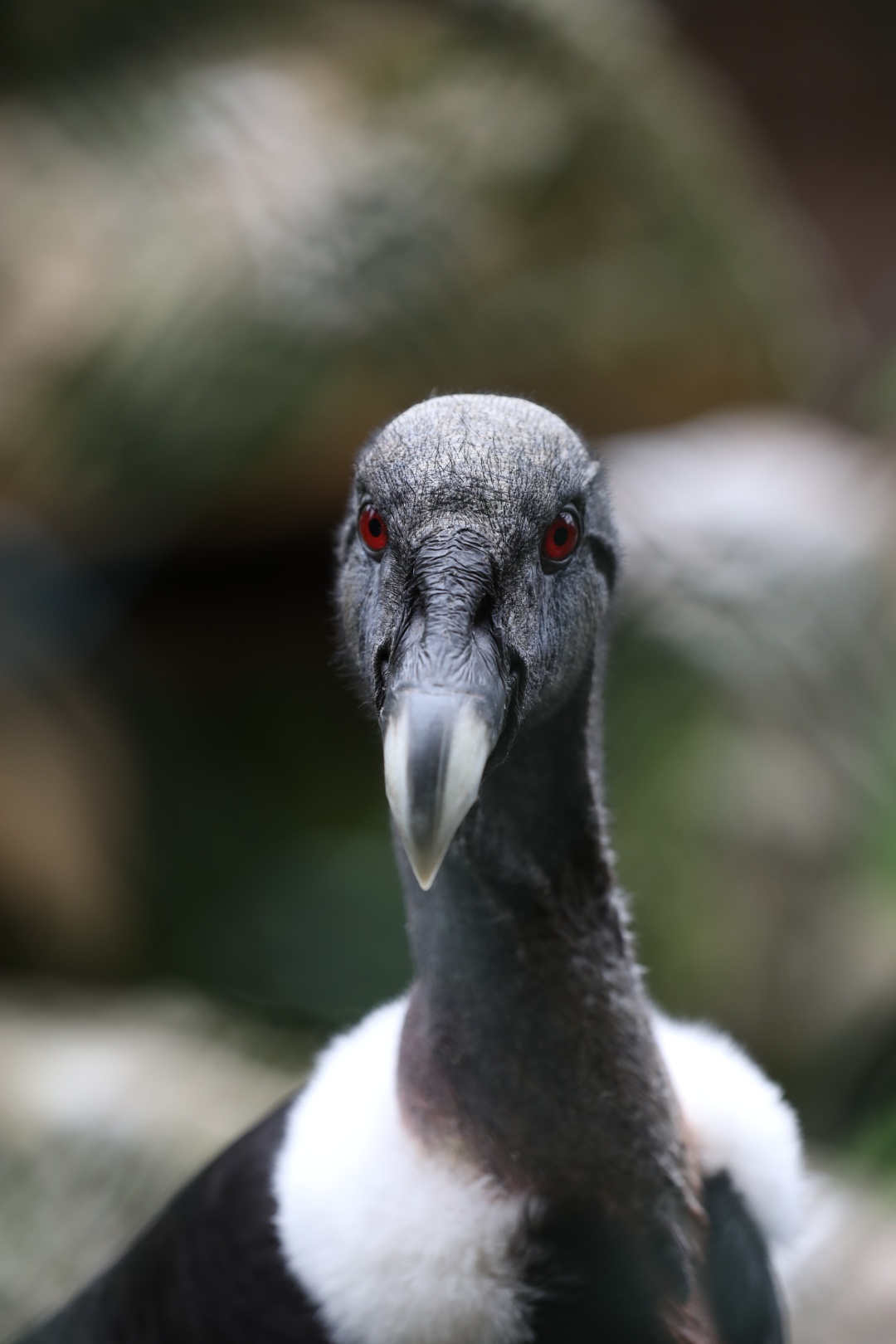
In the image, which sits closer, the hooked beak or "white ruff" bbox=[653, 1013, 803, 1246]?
the hooked beak

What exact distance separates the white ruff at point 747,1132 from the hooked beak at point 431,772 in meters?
0.88

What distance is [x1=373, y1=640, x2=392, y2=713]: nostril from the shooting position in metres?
1.48

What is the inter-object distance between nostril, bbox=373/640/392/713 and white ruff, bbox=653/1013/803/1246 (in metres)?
0.85

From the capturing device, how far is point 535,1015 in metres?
1.77

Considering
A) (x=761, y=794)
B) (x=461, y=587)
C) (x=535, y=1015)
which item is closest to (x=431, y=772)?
(x=461, y=587)

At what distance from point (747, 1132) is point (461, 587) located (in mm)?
1081

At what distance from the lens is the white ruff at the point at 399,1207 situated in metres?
1.70

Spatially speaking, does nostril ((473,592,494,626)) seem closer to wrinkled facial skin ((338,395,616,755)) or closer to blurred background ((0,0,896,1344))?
wrinkled facial skin ((338,395,616,755))

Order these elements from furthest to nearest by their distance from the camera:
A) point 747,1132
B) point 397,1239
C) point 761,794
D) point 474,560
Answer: point 761,794 < point 747,1132 < point 397,1239 < point 474,560

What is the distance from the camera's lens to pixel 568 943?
1806 millimetres

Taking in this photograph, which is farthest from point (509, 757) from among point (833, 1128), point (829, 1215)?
point (833, 1128)

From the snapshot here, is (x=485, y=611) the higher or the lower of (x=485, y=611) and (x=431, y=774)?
the higher

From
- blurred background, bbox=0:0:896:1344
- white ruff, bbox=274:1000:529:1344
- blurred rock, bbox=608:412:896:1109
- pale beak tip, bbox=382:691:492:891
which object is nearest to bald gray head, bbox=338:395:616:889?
pale beak tip, bbox=382:691:492:891

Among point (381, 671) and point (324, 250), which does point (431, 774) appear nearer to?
point (381, 671)
